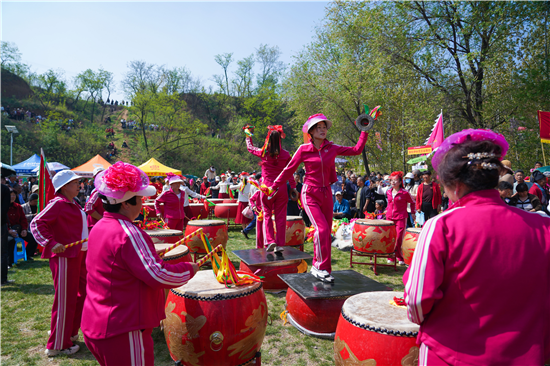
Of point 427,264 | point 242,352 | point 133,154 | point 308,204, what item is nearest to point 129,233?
point 242,352

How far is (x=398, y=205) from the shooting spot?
730 centimetres

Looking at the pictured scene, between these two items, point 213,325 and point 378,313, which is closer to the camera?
point 378,313

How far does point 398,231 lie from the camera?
24.4 ft

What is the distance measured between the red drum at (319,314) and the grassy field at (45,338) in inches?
4.8

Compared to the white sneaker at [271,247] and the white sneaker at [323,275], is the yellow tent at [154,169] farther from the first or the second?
the white sneaker at [323,275]

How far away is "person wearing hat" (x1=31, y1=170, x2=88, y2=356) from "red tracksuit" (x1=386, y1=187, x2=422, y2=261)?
600 centimetres

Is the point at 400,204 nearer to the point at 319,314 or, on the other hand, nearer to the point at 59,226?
the point at 319,314

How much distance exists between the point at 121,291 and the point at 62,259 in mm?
2352

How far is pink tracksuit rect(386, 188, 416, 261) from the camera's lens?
7.29 metres

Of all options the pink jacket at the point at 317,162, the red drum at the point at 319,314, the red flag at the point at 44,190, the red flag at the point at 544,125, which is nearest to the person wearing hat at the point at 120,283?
the red drum at the point at 319,314

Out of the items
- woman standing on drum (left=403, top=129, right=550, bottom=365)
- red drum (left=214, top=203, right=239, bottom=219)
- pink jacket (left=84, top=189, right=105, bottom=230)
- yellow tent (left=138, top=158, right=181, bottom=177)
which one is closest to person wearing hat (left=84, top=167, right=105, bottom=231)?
pink jacket (left=84, top=189, right=105, bottom=230)

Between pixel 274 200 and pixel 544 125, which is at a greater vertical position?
pixel 544 125

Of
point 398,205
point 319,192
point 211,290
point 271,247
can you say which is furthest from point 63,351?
point 398,205

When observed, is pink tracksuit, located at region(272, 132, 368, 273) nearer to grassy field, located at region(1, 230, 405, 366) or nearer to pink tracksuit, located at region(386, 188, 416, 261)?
grassy field, located at region(1, 230, 405, 366)
